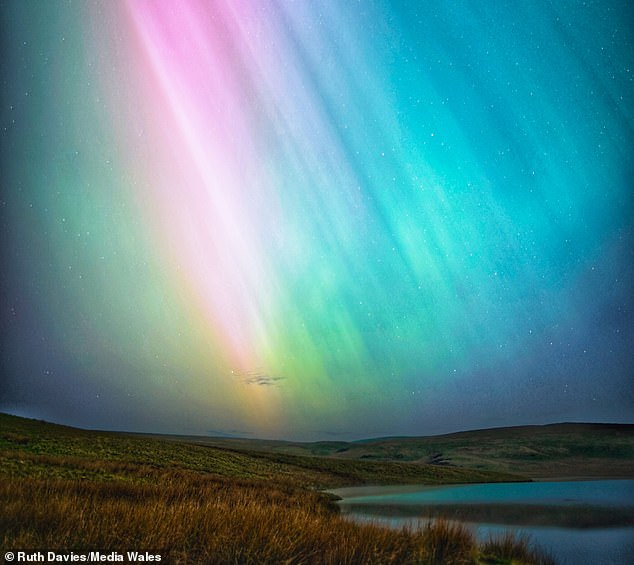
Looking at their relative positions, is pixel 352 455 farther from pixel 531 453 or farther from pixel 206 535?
pixel 206 535

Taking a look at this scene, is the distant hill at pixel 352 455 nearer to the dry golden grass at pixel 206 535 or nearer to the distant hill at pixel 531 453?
the distant hill at pixel 531 453

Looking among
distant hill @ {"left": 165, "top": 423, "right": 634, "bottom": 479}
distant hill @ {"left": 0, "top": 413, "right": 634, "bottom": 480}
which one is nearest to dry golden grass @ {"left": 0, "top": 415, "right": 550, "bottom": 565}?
distant hill @ {"left": 0, "top": 413, "right": 634, "bottom": 480}

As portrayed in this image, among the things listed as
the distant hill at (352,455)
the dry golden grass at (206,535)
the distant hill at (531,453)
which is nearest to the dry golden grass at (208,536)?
the dry golden grass at (206,535)

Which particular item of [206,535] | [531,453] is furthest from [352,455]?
[206,535]

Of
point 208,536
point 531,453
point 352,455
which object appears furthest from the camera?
point 352,455

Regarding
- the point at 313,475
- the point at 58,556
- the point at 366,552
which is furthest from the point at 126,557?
the point at 313,475

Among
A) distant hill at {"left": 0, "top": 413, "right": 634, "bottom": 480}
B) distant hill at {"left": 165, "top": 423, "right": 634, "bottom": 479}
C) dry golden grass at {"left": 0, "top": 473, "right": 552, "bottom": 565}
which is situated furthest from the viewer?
distant hill at {"left": 165, "top": 423, "right": 634, "bottom": 479}

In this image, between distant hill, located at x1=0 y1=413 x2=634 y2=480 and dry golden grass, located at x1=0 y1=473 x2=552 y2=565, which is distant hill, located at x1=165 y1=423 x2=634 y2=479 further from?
dry golden grass, located at x1=0 y1=473 x2=552 y2=565

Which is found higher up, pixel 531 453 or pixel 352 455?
pixel 531 453

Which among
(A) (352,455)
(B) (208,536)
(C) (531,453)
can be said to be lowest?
(A) (352,455)

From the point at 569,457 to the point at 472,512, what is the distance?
451 feet

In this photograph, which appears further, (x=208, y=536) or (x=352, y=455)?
(x=352, y=455)

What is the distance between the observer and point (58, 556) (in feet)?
24.6

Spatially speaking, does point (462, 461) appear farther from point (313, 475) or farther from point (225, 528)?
point (225, 528)
